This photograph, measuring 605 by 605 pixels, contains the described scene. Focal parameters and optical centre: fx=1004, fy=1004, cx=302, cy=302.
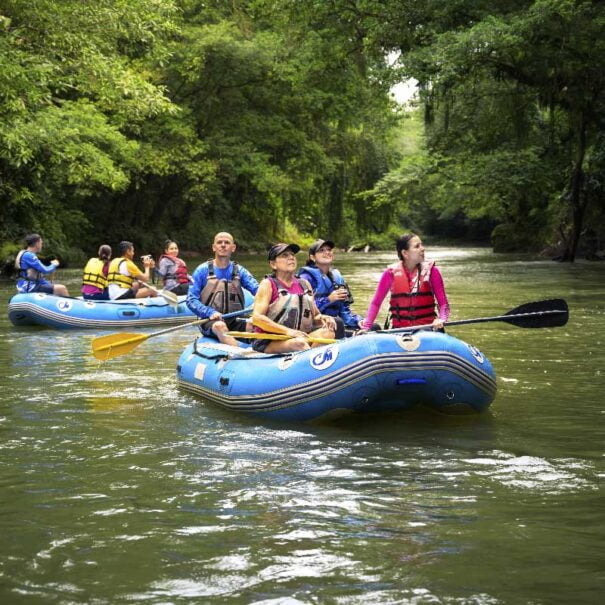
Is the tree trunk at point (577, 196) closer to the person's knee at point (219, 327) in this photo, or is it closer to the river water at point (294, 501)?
the river water at point (294, 501)

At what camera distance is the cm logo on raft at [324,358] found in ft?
21.9

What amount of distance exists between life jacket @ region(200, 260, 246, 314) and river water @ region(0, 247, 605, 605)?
0.88 metres

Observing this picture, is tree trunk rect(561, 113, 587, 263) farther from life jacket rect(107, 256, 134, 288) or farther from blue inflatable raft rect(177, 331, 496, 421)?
blue inflatable raft rect(177, 331, 496, 421)

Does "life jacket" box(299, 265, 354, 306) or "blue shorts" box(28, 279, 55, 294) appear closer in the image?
"life jacket" box(299, 265, 354, 306)

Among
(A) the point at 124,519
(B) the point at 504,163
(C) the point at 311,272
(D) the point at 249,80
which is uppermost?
(D) the point at 249,80

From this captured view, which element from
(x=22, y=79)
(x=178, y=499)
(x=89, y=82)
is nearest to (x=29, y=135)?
(x=89, y=82)

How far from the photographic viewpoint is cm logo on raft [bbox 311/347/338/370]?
6.67 meters

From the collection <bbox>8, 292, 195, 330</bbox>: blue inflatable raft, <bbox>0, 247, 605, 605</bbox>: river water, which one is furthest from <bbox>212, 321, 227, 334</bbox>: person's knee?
<bbox>8, 292, 195, 330</bbox>: blue inflatable raft

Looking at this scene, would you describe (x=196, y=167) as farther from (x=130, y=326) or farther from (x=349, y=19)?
(x=130, y=326)

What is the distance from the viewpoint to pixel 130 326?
13.6 m

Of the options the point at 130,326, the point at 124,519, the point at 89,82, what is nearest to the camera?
the point at 124,519

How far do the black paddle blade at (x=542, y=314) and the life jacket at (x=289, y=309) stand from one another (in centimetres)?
151

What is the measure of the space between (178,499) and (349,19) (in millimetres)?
20323

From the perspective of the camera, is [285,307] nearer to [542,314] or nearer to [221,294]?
[221,294]
